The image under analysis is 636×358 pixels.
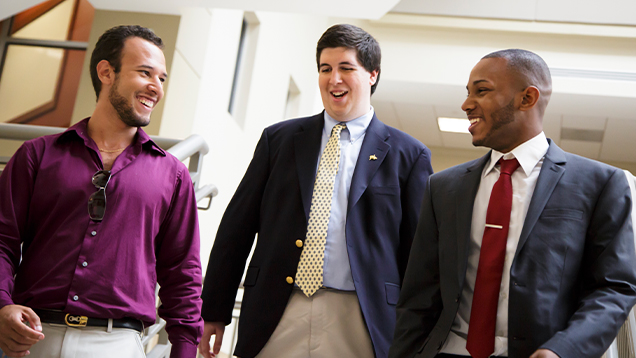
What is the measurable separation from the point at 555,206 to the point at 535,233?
90mm

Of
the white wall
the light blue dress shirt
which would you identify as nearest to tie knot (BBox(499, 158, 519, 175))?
the light blue dress shirt

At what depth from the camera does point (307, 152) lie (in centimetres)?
220

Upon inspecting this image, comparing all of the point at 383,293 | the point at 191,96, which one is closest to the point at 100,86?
the point at 383,293

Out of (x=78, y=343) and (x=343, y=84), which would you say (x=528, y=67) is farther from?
(x=78, y=343)

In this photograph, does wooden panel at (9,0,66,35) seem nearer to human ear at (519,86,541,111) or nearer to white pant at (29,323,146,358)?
white pant at (29,323,146,358)

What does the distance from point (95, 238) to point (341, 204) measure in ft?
2.56

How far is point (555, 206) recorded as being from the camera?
62.1 inches

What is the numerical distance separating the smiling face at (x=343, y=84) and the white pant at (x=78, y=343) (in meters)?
1.03

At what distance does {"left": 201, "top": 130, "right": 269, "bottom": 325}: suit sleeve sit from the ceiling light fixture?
8.25 m

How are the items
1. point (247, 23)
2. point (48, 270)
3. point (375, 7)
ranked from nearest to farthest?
point (48, 270) < point (375, 7) < point (247, 23)

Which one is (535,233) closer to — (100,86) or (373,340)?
(373,340)

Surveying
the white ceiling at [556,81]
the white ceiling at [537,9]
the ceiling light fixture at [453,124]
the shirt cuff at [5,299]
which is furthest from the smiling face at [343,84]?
the ceiling light fixture at [453,124]

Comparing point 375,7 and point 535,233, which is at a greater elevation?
point 375,7

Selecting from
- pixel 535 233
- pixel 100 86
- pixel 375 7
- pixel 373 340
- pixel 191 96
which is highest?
pixel 375 7
